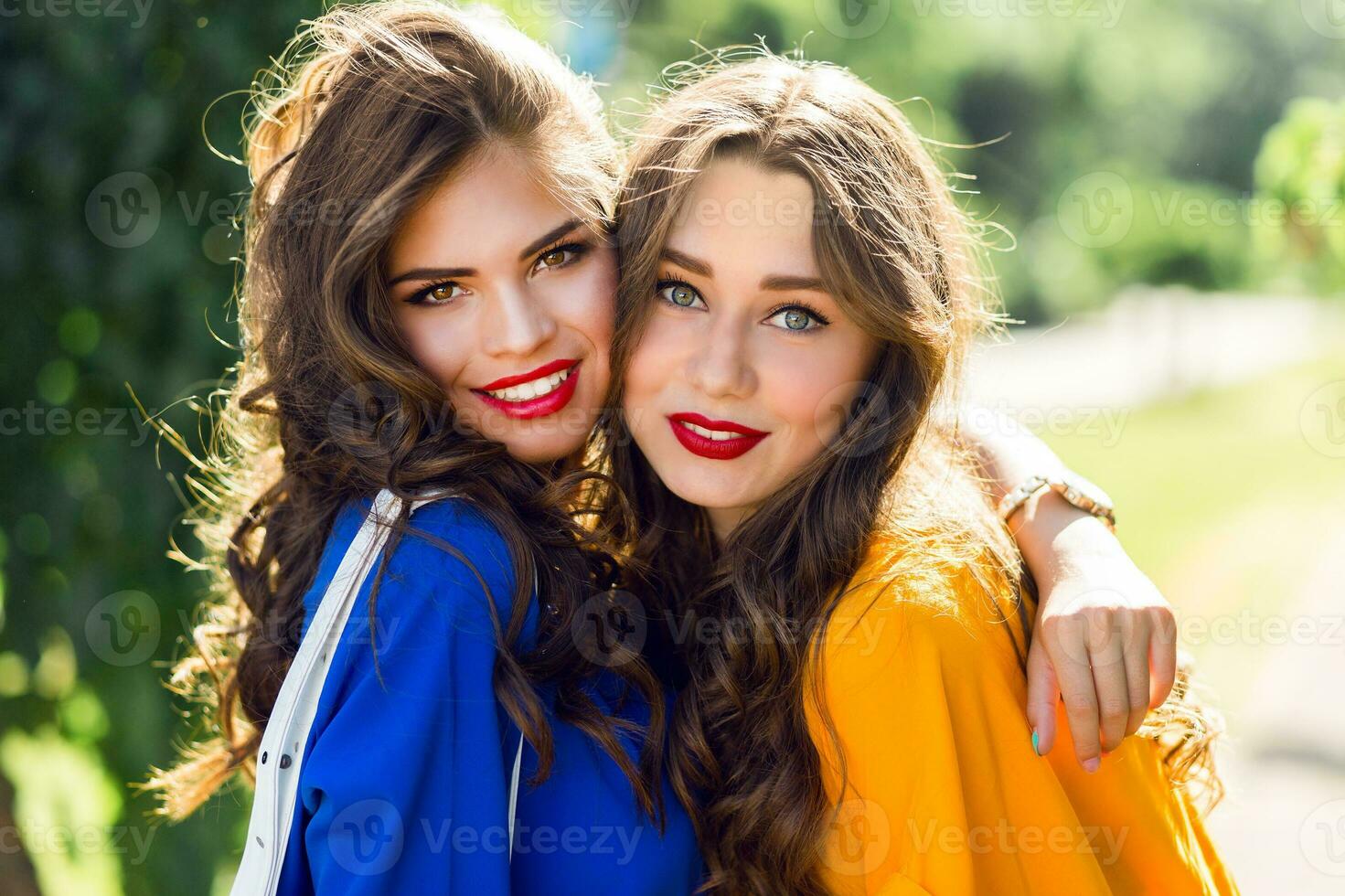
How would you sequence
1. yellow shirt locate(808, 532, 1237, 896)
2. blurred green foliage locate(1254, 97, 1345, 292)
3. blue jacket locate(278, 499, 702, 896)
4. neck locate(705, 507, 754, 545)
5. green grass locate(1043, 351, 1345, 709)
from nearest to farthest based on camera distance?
blue jacket locate(278, 499, 702, 896), yellow shirt locate(808, 532, 1237, 896), neck locate(705, 507, 754, 545), blurred green foliage locate(1254, 97, 1345, 292), green grass locate(1043, 351, 1345, 709)

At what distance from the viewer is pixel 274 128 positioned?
85.5 inches

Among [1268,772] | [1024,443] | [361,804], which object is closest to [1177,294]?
[1268,772]

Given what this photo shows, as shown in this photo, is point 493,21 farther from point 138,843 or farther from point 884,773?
point 138,843

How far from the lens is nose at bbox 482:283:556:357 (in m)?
1.95

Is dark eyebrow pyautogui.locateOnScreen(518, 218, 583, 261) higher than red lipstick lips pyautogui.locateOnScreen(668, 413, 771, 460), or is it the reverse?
dark eyebrow pyautogui.locateOnScreen(518, 218, 583, 261)

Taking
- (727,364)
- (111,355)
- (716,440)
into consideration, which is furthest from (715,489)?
(111,355)

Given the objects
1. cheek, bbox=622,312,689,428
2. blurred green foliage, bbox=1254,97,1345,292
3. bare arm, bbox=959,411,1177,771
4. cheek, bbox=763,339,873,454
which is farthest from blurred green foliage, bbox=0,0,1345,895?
bare arm, bbox=959,411,1177,771

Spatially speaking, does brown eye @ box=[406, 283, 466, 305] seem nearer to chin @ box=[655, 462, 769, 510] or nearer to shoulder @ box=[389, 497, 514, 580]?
shoulder @ box=[389, 497, 514, 580]

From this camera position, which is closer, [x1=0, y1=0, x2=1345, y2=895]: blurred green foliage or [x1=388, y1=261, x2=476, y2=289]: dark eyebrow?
[x1=388, y1=261, x2=476, y2=289]: dark eyebrow

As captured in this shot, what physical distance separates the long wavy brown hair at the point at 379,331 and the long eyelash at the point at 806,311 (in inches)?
14.9

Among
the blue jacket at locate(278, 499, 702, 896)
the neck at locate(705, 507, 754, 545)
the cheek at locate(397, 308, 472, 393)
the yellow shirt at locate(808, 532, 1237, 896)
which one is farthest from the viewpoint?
the neck at locate(705, 507, 754, 545)

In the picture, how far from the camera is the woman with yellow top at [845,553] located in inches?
67.7

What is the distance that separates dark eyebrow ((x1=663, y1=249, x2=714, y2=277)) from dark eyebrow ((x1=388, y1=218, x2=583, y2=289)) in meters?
0.20

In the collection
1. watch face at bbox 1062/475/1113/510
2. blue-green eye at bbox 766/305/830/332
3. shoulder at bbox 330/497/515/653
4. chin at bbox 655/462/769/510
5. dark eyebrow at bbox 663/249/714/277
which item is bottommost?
shoulder at bbox 330/497/515/653
